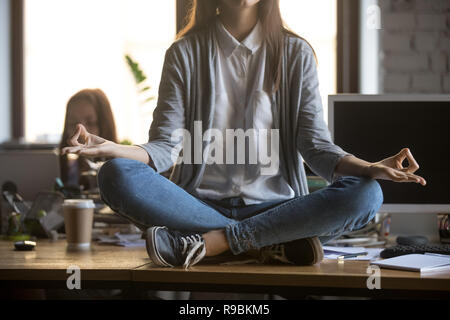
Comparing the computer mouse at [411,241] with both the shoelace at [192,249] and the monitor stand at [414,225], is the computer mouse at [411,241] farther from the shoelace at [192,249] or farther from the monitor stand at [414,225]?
the shoelace at [192,249]

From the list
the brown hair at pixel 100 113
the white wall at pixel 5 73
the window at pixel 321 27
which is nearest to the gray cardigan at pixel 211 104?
the brown hair at pixel 100 113

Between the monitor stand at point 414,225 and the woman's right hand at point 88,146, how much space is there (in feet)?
3.37

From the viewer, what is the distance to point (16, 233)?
1917 millimetres

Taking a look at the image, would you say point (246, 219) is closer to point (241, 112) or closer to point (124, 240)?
point (241, 112)

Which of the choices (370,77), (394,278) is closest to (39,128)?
(370,77)

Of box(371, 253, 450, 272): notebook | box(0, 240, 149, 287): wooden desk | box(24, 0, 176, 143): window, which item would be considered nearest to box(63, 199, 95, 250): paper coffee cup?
box(0, 240, 149, 287): wooden desk

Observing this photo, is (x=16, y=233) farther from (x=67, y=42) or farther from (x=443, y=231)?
(x=67, y=42)

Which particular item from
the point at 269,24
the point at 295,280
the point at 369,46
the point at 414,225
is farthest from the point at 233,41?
the point at 369,46

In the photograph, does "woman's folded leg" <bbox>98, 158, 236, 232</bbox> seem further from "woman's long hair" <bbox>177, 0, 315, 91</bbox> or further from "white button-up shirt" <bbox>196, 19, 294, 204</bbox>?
"woman's long hair" <bbox>177, 0, 315, 91</bbox>

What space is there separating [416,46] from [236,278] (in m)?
1.70

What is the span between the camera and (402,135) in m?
1.79

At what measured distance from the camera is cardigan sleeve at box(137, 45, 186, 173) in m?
1.56

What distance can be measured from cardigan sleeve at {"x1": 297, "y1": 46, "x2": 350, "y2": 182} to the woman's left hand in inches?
5.8

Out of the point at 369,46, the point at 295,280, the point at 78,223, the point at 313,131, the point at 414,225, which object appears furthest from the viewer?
the point at 369,46
